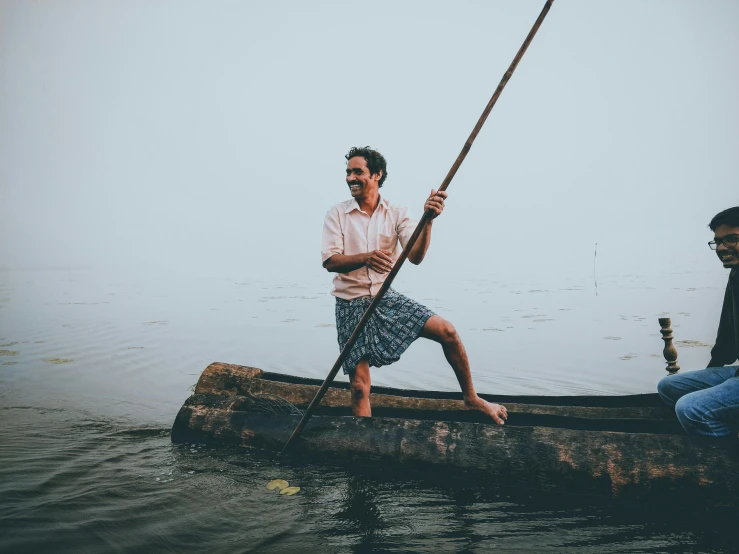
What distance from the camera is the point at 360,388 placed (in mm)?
3555

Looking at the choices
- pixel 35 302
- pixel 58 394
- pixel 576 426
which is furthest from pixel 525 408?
pixel 35 302

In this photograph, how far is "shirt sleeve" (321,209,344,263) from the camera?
3.51m

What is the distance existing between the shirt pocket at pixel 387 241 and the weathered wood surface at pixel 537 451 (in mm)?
1162

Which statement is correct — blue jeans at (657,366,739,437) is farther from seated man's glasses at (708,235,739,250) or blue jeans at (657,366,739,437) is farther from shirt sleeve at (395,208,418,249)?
shirt sleeve at (395,208,418,249)

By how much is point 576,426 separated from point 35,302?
14827 mm

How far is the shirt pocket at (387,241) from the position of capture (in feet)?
11.7

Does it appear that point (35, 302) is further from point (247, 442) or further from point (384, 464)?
point (384, 464)

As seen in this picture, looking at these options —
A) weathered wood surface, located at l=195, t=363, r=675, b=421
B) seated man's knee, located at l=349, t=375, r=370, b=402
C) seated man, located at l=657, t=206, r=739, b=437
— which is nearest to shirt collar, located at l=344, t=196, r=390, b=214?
seated man's knee, located at l=349, t=375, r=370, b=402

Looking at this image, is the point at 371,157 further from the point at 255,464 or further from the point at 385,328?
the point at 255,464

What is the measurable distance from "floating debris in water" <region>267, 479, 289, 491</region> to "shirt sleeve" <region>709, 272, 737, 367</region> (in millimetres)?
2642

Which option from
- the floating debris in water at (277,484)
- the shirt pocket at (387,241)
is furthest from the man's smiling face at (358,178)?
the floating debris in water at (277,484)

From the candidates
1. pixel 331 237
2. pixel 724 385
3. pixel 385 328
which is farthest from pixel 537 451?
pixel 331 237

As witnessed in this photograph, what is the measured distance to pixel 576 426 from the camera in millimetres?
3529

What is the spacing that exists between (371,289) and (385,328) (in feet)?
0.94
